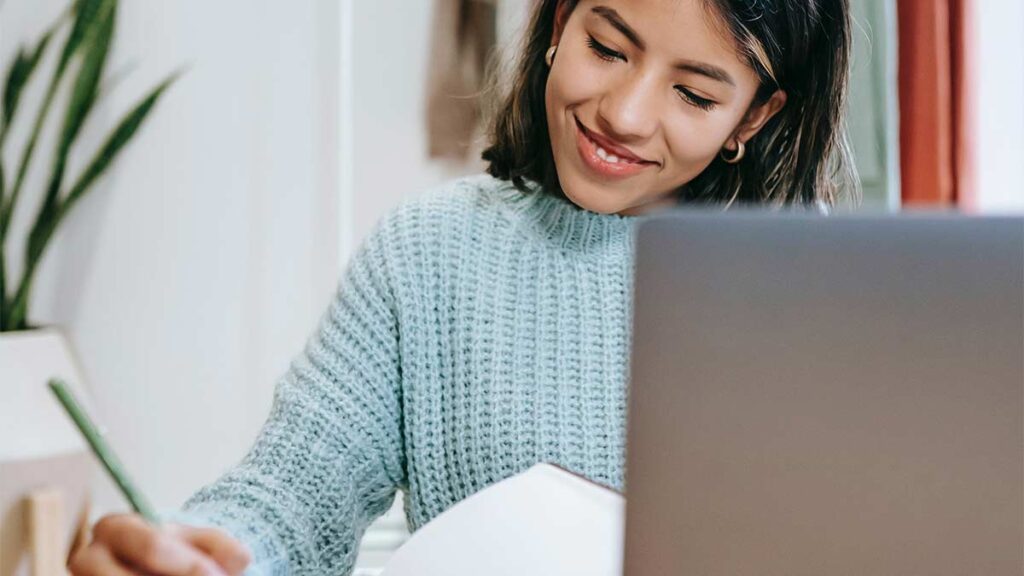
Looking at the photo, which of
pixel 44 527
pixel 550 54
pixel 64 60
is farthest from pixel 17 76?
pixel 550 54

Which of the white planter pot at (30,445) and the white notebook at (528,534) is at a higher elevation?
the white notebook at (528,534)

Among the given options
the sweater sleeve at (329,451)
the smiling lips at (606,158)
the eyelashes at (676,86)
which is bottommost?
the sweater sleeve at (329,451)

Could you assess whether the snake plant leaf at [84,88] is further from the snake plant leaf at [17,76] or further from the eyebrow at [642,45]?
the eyebrow at [642,45]

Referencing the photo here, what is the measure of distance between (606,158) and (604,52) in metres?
0.09

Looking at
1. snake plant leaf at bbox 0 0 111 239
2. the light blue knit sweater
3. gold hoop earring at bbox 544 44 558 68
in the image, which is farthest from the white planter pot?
gold hoop earring at bbox 544 44 558 68

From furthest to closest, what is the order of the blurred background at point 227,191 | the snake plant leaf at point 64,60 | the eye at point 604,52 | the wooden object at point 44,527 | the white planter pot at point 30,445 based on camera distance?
1. the blurred background at point 227,191
2. the snake plant leaf at point 64,60
3. the white planter pot at point 30,445
4. the wooden object at point 44,527
5. the eye at point 604,52

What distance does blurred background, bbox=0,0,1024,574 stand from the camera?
2.35 meters

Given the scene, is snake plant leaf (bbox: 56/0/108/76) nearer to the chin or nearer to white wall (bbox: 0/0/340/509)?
white wall (bbox: 0/0/340/509)

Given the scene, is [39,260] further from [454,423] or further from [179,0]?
[454,423]

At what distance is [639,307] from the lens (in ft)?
1.50

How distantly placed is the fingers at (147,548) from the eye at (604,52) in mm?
535

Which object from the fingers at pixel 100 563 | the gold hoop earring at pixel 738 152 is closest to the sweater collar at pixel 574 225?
the gold hoop earring at pixel 738 152

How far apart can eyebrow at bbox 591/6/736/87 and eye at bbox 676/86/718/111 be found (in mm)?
21

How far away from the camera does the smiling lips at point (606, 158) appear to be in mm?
925
